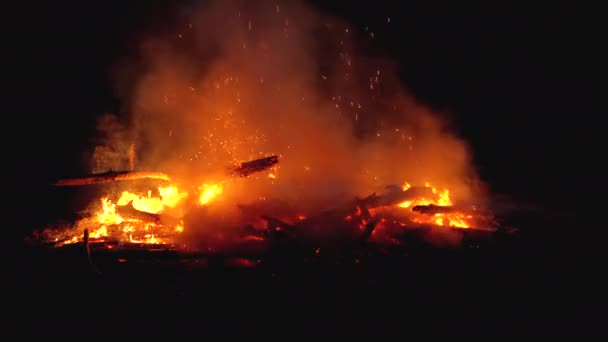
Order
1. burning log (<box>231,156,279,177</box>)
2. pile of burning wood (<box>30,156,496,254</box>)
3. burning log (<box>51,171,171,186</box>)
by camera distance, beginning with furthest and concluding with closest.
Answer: burning log (<box>231,156,279,177</box>), burning log (<box>51,171,171,186</box>), pile of burning wood (<box>30,156,496,254</box>)

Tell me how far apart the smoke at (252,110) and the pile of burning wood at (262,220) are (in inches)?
87.8

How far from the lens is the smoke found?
10.1 metres

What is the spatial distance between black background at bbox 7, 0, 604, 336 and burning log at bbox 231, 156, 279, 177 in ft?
14.1

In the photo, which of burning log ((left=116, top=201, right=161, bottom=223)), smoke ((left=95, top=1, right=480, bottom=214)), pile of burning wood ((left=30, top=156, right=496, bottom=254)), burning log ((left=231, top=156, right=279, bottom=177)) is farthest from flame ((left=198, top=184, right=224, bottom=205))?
smoke ((left=95, top=1, right=480, bottom=214))

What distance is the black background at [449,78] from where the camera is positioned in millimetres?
9703

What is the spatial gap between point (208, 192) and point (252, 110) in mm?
3271

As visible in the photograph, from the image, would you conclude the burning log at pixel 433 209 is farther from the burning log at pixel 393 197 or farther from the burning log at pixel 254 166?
the burning log at pixel 254 166

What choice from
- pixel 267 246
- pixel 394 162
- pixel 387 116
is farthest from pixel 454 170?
pixel 267 246

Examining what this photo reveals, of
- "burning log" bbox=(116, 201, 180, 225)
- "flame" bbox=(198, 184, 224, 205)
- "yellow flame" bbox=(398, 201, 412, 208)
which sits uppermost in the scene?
"flame" bbox=(198, 184, 224, 205)

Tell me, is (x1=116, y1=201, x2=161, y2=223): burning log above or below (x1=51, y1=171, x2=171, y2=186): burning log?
below

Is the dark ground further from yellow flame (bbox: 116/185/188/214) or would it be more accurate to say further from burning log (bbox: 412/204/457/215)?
yellow flame (bbox: 116/185/188/214)

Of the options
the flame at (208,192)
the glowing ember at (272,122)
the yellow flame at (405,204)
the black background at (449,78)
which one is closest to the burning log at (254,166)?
the flame at (208,192)

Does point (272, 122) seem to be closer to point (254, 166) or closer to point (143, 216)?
point (254, 166)

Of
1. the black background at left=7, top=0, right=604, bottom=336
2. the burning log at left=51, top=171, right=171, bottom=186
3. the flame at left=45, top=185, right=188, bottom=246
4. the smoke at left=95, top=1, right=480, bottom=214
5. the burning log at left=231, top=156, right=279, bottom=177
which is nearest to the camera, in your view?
the flame at left=45, top=185, right=188, bottom=246
